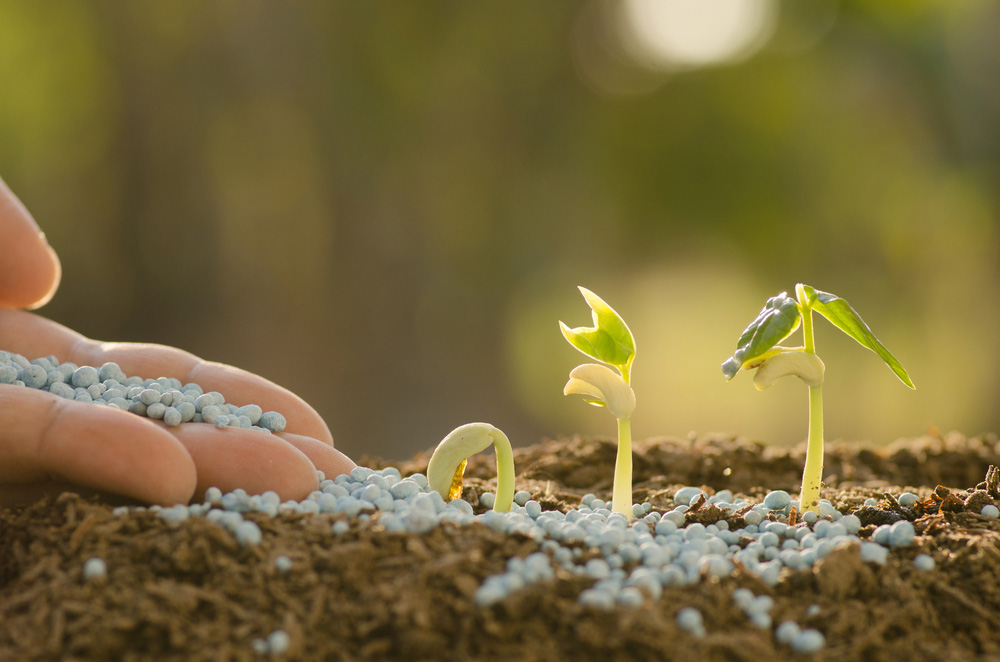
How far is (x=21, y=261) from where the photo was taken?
1882 mm

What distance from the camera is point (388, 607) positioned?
3.41 ft

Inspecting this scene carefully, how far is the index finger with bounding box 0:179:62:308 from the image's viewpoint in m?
1.87

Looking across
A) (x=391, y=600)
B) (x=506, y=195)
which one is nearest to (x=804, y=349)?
(x=391, y=600)

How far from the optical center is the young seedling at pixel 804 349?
1.36m

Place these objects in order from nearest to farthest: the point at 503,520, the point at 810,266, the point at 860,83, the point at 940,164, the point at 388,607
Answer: the point at 388,607
the point at 503,520
the point at 940,164
the point at 860,83
the point at 810,266

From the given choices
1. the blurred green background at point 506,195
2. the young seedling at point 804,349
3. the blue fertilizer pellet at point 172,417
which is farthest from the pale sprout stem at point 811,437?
the blurred green background at point 506,195

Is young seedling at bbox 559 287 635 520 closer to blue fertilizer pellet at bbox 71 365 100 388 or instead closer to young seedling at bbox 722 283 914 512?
young seedling at bbox 722 283 914 512

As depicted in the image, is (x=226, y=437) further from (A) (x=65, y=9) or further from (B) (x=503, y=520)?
(A) (x=65, y=9)

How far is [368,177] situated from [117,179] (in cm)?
141

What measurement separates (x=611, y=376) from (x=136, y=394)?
0.89 meters

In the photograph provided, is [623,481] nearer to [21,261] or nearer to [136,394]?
[136,394]

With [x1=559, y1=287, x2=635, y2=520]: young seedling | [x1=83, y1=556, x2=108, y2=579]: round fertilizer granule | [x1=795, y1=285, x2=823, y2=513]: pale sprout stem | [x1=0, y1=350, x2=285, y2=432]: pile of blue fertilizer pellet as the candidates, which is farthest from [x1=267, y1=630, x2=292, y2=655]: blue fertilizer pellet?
[x1=795, y1=285, x2=823, y2=513]: pale sprout stem

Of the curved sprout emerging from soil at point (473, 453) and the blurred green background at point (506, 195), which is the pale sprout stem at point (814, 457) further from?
the blurred green background at point (506, 195)

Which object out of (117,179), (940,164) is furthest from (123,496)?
(940,164)
